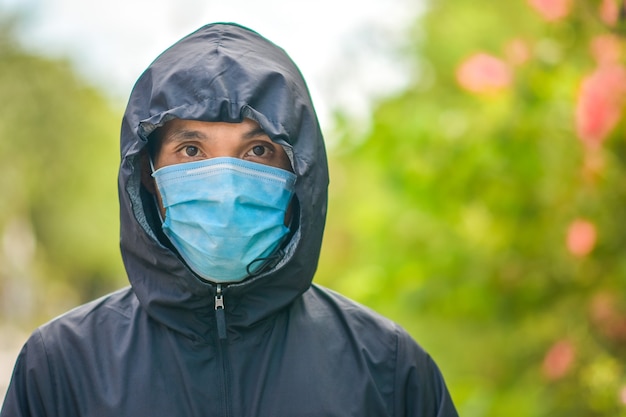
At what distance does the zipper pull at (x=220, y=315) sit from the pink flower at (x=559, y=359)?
11.4 feet

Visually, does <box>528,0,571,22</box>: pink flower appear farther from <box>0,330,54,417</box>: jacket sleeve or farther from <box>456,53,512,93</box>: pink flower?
<box>0,330,54,417</box>: jacket sleeve

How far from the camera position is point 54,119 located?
24.8 m

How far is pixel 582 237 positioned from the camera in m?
5.18

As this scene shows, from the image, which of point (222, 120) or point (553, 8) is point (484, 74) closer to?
point (553, 8)

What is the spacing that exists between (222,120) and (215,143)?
84 millimetres

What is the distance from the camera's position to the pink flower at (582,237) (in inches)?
203

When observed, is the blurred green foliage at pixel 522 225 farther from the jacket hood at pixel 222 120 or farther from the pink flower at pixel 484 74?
the jacket hood at pixel 222 120

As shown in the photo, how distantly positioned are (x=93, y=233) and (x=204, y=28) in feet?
117

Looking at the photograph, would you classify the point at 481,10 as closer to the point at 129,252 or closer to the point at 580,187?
the point at 580,187

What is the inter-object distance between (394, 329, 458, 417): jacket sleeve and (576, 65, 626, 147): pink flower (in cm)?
246

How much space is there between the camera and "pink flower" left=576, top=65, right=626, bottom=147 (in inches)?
191

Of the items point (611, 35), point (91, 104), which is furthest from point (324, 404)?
point (91, 104)

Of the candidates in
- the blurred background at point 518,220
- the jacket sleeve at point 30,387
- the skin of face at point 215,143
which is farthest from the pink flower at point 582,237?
the jacket sleeve at point 30,387

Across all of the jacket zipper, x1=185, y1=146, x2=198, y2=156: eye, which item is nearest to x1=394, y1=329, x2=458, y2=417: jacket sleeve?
the jacket zipper
